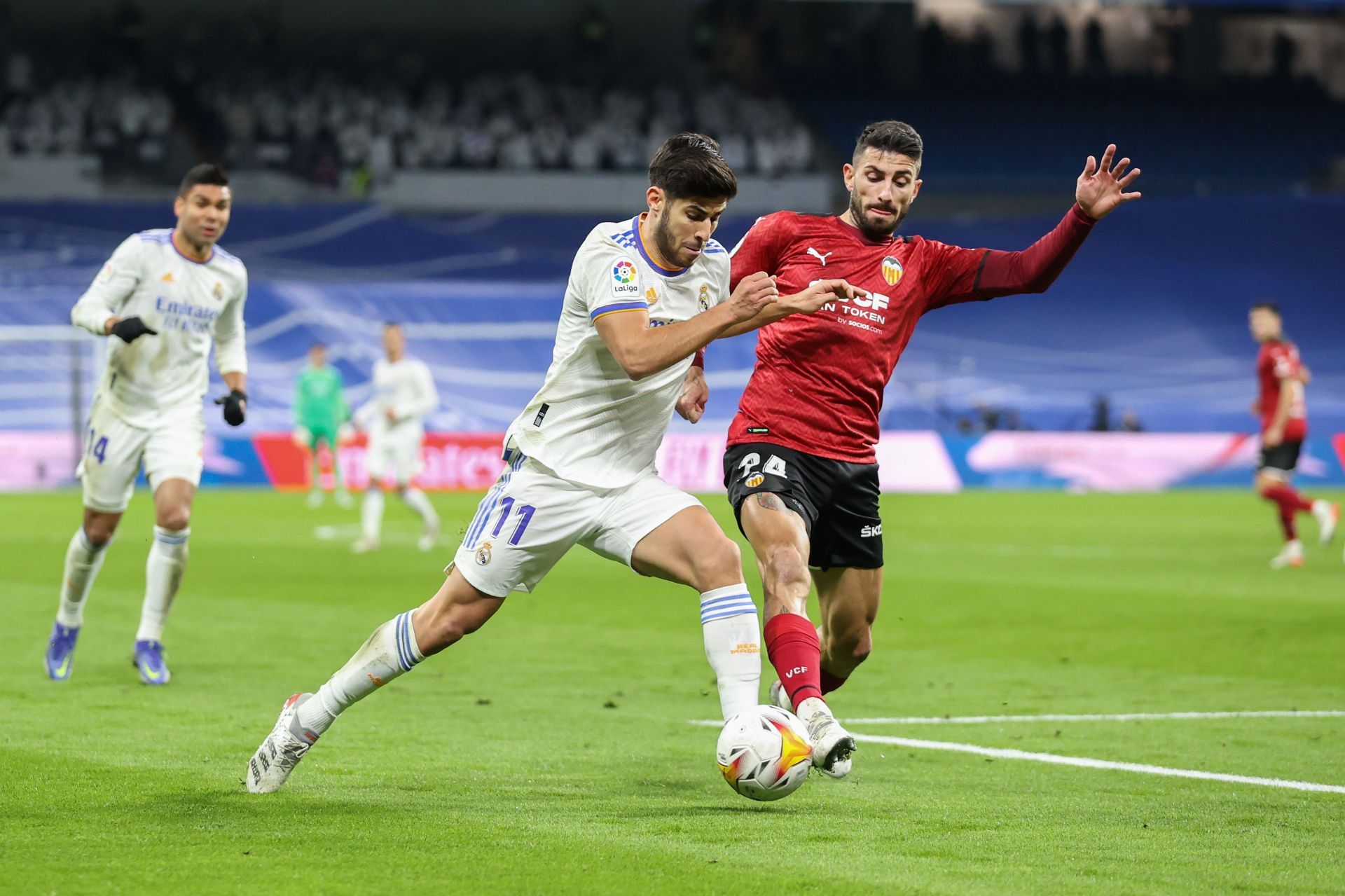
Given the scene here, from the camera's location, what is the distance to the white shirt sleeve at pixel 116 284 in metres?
8.56

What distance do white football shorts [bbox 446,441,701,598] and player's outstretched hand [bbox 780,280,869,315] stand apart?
811 millimetres

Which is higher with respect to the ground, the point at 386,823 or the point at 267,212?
the point at 386,823

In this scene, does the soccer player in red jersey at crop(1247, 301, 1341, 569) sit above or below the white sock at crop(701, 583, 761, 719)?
below

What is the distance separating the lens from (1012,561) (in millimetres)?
17094

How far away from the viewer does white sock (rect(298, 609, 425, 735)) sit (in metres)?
5.57

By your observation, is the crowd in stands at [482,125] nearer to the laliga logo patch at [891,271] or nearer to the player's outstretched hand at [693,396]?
the laliga logo patch at [891,271]

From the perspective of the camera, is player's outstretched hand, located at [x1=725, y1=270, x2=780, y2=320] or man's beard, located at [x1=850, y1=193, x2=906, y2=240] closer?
player's outstretched hand, located at [x1=725, y1=270, x2=780, y2=320]

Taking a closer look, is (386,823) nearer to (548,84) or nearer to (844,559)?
(844,559)

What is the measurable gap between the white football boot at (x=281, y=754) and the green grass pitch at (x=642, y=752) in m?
0.08

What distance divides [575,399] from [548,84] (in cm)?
3619

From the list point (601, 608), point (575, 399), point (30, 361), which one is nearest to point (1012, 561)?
point (601, 608)

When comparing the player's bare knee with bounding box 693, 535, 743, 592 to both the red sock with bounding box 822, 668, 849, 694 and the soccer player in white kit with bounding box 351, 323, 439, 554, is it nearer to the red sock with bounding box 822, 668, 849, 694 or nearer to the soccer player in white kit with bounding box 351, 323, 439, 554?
the red sock with bounding box 822, 668, 849, 694

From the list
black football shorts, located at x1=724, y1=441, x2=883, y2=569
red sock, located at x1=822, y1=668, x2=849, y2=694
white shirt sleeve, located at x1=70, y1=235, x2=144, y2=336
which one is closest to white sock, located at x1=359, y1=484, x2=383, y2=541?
white shirt sleeve, located at x1=70, y1=235, x2=144, y2=336

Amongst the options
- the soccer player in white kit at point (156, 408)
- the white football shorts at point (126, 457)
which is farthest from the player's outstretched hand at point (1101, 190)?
the white football shorts at point (126, 457)
